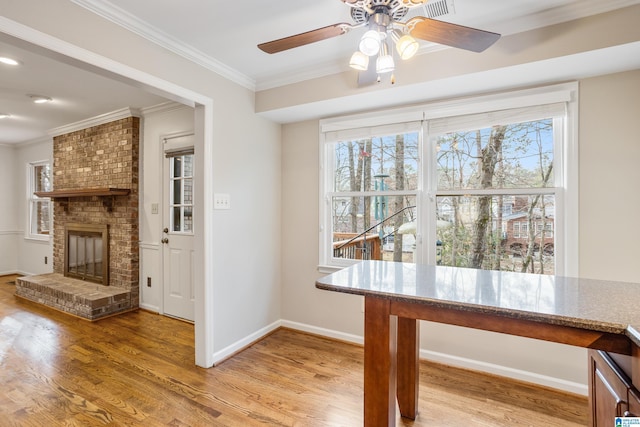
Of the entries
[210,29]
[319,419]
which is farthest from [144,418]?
[210,29]

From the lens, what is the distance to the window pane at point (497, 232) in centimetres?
232

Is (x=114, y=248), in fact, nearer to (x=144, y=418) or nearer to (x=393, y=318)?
(x=144, y=418)

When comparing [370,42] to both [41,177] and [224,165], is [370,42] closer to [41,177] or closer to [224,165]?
[224,165]

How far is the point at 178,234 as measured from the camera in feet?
11.5

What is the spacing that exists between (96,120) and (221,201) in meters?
2.88

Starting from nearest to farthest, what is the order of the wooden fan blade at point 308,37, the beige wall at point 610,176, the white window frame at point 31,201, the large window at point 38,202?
the wooden fan blade at point 308,37
the beige wall at point 610,176
the large window at point 38,202
the white window frame at point 31,201

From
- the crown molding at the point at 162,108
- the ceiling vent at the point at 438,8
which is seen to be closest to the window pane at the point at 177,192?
the crown molding at the point at 162,108

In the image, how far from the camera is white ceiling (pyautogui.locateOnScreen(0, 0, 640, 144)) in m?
1.76

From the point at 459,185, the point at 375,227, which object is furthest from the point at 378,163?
the point at 459,185

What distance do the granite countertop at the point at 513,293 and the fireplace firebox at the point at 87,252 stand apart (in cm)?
375

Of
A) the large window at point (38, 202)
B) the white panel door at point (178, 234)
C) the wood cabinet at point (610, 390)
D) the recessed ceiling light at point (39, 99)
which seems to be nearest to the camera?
the wood cabinet at point (610, 390)

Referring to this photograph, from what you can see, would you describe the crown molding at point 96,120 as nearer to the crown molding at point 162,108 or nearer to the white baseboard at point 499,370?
the crown molding at point 162,108

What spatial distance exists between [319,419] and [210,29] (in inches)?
102

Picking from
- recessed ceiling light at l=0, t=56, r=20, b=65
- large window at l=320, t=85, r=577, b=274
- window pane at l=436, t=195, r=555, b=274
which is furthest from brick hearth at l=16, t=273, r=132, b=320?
window pane at l=436, t=195, r=555, b=274
